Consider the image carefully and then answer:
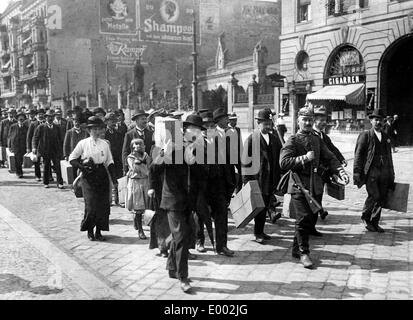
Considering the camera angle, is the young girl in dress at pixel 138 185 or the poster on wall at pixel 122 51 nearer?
the young girl in dress at pixel 138 185

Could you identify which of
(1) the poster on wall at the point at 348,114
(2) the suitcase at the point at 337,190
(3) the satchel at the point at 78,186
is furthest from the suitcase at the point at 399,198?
(1) the poster on wall at the point at 348,114

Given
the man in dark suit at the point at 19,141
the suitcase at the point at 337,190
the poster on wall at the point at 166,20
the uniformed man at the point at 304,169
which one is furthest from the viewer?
the poster on wall at the point at 166,20

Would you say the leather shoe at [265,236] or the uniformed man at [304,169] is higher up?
the uniformed man at [304,169]

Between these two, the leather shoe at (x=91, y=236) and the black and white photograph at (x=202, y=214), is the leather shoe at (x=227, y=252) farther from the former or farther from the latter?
the leather shoe at (x=91, y=236)

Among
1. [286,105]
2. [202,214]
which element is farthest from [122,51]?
[202,214]

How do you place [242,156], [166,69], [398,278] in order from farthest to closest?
[166,69] < [242,156] < [398,278]

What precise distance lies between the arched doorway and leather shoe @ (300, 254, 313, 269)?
18.3m

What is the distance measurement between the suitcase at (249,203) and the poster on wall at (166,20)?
50.1 m

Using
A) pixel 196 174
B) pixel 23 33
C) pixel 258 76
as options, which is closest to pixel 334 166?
pixel 196 174

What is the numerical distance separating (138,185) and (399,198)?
13.0 ft

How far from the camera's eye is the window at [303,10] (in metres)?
26.4

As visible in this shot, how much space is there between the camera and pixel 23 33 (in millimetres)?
64250

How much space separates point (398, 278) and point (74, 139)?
7438mm
